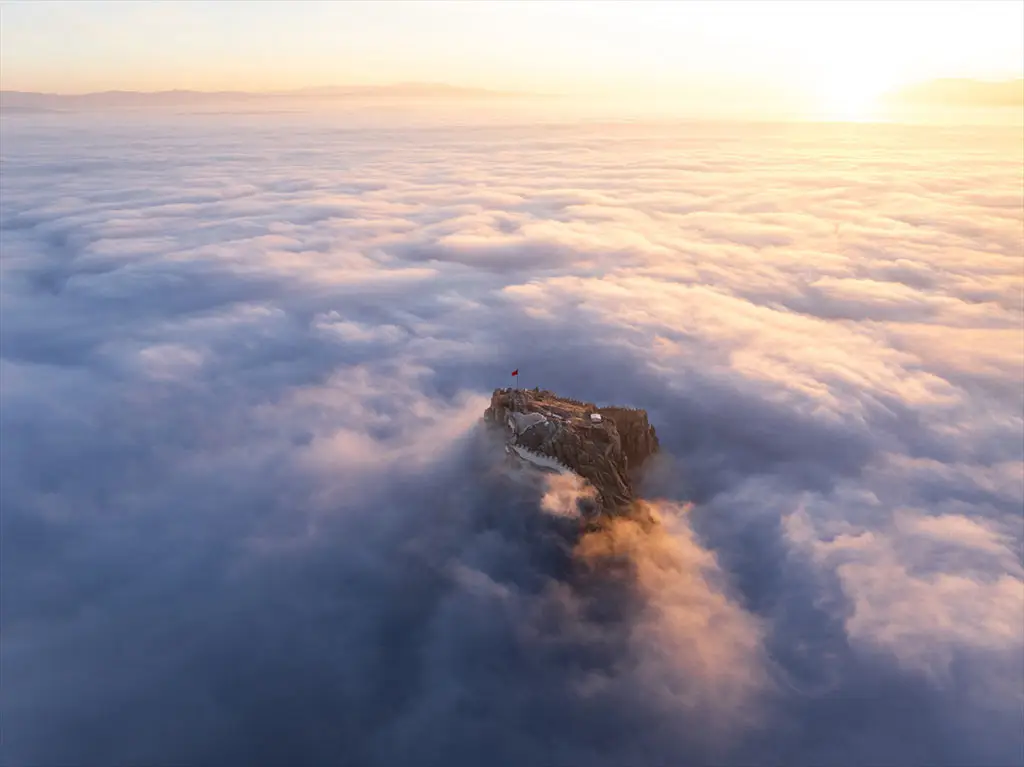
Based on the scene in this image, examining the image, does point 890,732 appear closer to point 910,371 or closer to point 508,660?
point 508,660

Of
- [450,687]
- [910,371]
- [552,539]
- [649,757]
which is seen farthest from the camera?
[910,371]

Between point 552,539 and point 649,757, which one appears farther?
point 552,539

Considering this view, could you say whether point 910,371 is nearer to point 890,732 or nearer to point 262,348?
point 890,732

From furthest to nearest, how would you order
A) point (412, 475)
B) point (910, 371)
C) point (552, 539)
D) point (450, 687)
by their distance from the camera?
point (910, 371), point (412, 475), point (552, 539), point (450, 687)

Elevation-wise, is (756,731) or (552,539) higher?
(552,539)

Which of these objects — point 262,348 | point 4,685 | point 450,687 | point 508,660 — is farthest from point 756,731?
point 262,348

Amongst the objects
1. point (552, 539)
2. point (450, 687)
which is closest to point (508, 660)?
point (450, 687)
